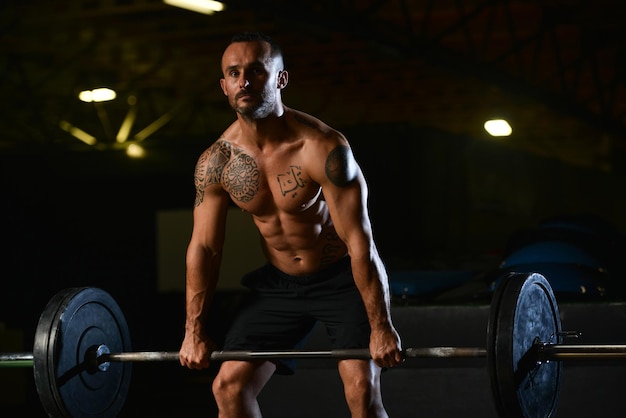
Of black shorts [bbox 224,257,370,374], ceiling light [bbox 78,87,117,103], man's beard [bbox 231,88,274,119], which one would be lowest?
black shorts [bbox 224,257,370,374]

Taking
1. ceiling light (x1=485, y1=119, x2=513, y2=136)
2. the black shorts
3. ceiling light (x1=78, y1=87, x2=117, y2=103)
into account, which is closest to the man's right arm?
the black shorts

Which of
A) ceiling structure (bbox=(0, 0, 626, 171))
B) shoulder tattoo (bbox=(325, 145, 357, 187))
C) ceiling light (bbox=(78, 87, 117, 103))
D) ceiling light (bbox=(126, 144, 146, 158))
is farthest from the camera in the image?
ceiling light (bbox=(78, 87, 117, 103))

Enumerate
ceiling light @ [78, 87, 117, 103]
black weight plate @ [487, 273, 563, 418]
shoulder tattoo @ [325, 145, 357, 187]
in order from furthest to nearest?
ceiling light @ [78, 87, 117, 103] → shoulder tattoo @ [325, 145, 357, 187] → black weight plate @ [487, 273, 563, 418]

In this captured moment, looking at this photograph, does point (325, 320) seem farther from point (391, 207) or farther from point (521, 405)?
point (391, 207)

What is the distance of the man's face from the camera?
2736 mm

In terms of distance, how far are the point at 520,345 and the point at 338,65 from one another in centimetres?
Result: 686

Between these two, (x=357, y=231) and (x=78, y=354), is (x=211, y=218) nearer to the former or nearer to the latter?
(x=357, y=231)

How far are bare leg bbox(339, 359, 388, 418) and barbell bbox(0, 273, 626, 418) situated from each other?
0.07 meters

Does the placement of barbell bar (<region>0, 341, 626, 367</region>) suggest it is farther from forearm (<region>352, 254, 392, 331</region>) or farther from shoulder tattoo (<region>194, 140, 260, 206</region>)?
shoulder tattoo (<region>194, 140, 260, 206</region>)

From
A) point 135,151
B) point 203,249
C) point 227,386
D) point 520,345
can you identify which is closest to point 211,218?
point 203,249

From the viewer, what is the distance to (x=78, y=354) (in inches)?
A: 120

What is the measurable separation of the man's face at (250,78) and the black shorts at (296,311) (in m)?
0.53

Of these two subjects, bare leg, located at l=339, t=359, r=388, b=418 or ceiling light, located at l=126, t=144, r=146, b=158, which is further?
ceiling light, located at l=126, t=144, r=146, b=158

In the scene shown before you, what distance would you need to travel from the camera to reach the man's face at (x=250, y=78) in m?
2.74
